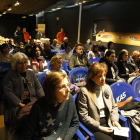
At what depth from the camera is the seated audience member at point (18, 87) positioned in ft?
6.61

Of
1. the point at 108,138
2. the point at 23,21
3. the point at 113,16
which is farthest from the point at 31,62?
the point at 23,21

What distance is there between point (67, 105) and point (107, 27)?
24.5 ft

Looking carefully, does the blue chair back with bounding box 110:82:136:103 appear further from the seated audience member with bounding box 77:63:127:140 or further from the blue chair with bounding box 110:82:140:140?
the seated audience member with bounding box 77:63:127:140

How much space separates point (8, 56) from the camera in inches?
182

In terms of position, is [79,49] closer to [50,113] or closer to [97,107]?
[97,107]

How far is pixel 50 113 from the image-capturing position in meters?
1.40

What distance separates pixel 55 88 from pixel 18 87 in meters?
1.00

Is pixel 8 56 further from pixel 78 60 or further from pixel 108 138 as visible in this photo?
pixel 108 138

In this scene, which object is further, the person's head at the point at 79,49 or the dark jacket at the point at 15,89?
the person's head at the point at 79,49

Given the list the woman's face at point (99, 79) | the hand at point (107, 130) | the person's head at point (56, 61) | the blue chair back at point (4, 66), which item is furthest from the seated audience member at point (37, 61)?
the hand at point (107, 130)

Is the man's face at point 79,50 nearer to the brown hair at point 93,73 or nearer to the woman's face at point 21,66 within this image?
the woman's face at point 21,66

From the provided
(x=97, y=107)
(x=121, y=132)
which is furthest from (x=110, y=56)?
(x=121, y=132)

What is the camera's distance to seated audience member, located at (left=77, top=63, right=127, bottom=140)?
67.5 inches

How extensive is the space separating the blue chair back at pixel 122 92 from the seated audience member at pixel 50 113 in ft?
4.16
